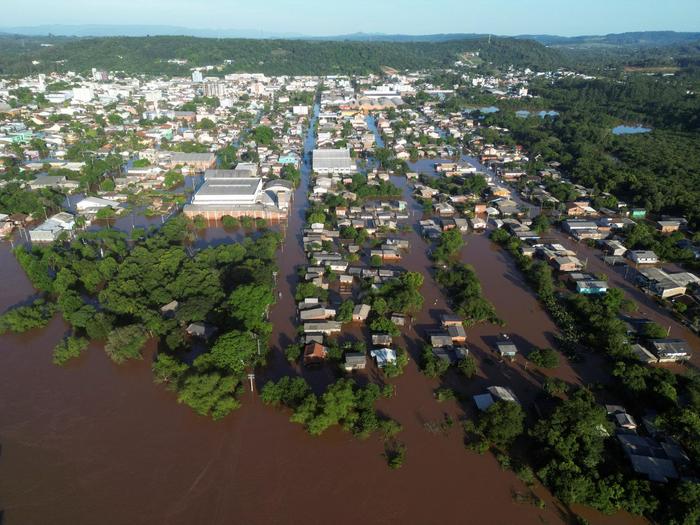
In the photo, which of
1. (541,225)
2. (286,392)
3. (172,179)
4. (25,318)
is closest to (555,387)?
(286,392)

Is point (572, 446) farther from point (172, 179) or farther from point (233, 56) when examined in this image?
point (233, 56)

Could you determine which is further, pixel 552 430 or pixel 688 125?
pixel 688 125

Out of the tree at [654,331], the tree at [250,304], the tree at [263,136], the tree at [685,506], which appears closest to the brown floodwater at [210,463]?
the tree at [250,304]

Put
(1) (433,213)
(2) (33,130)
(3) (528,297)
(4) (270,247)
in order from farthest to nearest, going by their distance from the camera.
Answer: (2) (33,130)
(1) (433,213)
(4) (270,247)
(3) (528,297)

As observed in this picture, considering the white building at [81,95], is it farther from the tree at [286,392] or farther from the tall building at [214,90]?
the tree at [286,392]

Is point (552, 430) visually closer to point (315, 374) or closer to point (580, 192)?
point (315, 374)

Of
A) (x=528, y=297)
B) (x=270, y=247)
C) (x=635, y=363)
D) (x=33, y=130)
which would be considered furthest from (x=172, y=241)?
(x=33, y=130)
